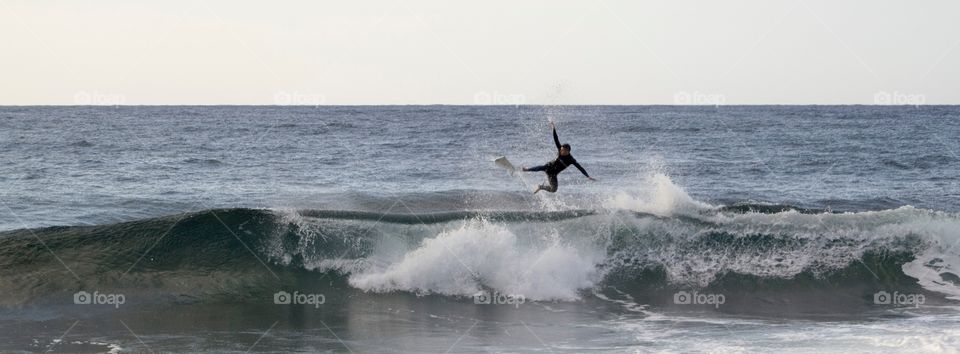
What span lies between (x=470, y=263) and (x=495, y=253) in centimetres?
56

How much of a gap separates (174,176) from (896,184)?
22930 mm

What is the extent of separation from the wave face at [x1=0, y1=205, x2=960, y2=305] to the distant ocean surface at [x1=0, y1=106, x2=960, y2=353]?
46 mm

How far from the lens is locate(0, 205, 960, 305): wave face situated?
53.4 ft

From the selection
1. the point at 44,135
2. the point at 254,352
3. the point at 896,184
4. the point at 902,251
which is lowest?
the point at 254,352

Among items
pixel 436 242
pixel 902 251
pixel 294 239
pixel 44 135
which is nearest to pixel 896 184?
pixel 902 251

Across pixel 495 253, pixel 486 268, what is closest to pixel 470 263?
pixel 486 268

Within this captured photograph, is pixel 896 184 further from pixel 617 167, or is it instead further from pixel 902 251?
pixel 902 251

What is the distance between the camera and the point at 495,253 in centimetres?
1698

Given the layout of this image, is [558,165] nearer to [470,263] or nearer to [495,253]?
[495,253]

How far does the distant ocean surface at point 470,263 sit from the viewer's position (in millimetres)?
13102

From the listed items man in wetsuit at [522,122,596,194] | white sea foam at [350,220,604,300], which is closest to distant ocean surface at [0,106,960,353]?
white sea foam at [350,220,604,300]

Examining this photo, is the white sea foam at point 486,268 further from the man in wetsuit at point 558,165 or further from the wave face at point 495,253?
the man in wetsuit at point 558,165

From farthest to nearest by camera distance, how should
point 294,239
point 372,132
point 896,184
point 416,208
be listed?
point 372,132 → point 896,184 → point 416,208 → point 294,239

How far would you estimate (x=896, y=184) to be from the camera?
27609 millimetres
